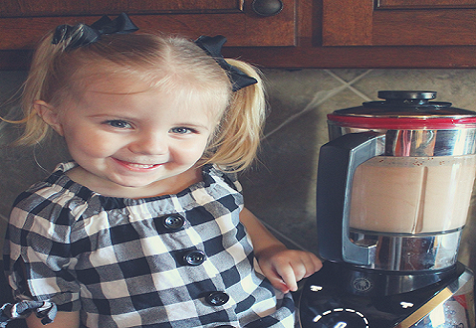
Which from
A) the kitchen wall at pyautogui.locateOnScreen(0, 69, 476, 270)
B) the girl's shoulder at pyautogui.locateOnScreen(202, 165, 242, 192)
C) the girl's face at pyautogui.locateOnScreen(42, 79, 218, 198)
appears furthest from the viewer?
the kitchen wall at pyautogui.locateOnScreen(0, 69, 476, 270)

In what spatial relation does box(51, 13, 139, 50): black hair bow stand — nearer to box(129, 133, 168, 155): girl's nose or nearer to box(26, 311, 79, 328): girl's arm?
box(129, 133, 168, 155): girl's nose

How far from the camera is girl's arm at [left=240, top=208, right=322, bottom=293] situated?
2.12ft

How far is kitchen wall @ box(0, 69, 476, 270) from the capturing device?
813mm

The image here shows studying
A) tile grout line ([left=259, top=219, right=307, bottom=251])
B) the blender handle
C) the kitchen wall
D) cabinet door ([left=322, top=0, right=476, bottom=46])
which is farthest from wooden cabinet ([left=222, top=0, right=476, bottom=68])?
tile grout line ([left=259, top=219, right=307, bottom=251])

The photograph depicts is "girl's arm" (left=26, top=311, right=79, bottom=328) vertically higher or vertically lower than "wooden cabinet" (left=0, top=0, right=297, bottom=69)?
lower

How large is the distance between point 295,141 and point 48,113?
49 centimetres

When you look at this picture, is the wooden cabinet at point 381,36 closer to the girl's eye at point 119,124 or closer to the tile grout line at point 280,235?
the girl's eye at point 119,124

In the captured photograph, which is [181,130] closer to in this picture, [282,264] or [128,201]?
[128,201]

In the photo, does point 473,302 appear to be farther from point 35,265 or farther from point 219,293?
point 35,265

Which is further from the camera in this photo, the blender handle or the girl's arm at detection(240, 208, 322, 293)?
the girl's arm at detection(240, 208, 322, 293)

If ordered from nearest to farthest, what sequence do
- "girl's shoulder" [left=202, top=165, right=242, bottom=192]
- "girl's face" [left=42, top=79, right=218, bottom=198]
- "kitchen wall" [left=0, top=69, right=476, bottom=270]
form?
"girl's face" [left=42, top=79, right=218, bottom=198], "girl's shoulder" [left=202, top=165, right=242, bottom=192], "kitchen wall" [left=0, top=69, right=476, bottom=270]

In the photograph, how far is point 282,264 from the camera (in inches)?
25.8

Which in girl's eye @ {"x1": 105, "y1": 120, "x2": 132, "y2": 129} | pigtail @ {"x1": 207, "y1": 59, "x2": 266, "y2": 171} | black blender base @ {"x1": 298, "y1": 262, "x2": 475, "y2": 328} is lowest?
black blender base @ {"x1": 298, "y1": 262, "x2": 475, "y2": 328}

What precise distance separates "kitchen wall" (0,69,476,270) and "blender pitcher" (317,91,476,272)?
0.22 m
